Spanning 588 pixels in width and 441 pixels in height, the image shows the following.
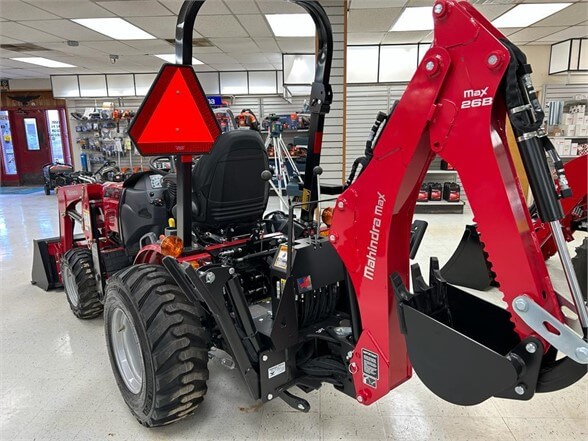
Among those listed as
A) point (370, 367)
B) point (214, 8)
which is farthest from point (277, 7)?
point (370, 367)

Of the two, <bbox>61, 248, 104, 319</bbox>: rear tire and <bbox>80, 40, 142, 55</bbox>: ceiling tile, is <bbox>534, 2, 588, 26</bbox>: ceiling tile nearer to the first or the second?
<bbox>61, 248, 104, 319</bbox>: rear tire

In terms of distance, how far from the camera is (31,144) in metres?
13.0

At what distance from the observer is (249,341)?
6.07 ft

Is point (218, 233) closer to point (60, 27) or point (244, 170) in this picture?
point (244, 170)

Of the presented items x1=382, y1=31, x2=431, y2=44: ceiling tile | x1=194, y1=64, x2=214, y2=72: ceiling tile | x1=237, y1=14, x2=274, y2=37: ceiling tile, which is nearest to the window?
x1=194, y1=64, x2=214, y2=72: ceiling tile

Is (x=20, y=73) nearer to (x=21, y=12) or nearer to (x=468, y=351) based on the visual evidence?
(x=21, y=12)

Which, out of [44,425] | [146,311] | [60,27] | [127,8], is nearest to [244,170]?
[146,311]

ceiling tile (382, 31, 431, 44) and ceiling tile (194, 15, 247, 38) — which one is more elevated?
ceiling tile (194, 15, 247, 38)

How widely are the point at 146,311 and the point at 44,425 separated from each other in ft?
3.19

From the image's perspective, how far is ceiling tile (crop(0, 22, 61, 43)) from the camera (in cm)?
649

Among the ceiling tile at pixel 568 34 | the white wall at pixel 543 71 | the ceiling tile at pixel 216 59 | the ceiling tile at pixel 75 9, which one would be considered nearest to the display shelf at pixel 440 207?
the white wall at pixel 543 71

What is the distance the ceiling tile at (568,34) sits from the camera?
22.9ft

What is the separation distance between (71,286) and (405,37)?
6.75 m

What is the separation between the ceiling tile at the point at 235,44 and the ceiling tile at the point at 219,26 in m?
0.29
